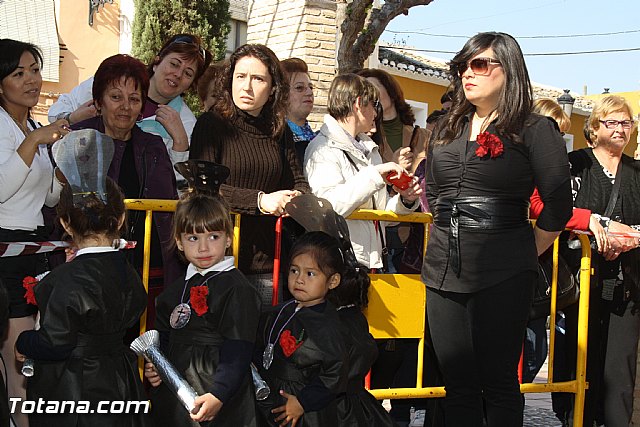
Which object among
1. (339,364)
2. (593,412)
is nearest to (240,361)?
(339,364)

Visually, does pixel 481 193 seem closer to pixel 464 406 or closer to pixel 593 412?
pixel 464 406

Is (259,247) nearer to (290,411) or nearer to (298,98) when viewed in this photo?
(290,411)

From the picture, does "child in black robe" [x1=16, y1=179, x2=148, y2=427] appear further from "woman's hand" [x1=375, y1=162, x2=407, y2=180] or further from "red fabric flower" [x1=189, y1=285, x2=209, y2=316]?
"woman's hand" [x1=375, y1=162, x2=407, y2=180]

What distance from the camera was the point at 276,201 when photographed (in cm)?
399

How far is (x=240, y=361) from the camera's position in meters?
3.45

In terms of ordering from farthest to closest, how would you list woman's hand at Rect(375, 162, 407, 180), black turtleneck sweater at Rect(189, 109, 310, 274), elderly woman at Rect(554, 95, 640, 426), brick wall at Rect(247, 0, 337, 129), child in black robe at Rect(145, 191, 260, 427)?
1. brick wall at Rect(247, 0, 337, 129)
2. elderly woman at Rect(554, 95, 640, 426)
3. woman's hand at Rect(375, 162, 407, 180)
4. black turtleneck sweater at Rect(189, 109, 310, 274)
5. child in black robe at Rect(145, 191, 260, 427)

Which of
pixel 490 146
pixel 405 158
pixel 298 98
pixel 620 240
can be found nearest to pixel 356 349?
pixel 490 146

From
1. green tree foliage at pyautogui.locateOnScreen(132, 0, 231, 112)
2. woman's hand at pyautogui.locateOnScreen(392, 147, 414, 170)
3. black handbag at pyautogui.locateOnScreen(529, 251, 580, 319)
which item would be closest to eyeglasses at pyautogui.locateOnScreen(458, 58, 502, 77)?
woman's hand at pyautogui.locateOnScreen(392, 147, 414, 170)

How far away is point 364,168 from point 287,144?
425mm

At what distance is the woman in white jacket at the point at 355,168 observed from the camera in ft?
14.3

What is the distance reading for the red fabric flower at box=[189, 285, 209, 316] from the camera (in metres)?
3.46

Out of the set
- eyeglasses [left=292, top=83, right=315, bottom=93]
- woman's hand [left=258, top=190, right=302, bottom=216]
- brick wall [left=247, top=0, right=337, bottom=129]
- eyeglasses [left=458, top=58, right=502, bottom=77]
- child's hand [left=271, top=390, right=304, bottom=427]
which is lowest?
child's hand [left=271, top=390, right=304, bottom=427]

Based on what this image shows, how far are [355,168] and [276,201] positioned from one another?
869mm

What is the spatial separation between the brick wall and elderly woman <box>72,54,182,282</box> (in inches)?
262
